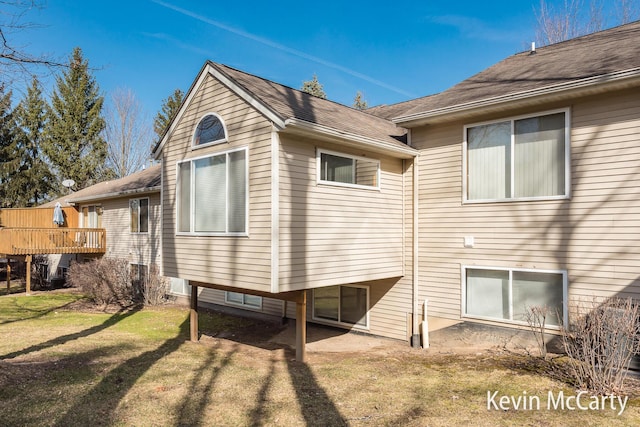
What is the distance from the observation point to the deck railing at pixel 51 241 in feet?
53.5

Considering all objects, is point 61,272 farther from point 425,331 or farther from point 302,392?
point 302,392

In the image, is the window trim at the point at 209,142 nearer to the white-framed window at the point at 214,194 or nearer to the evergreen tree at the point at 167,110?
the white-framed window at the point at 214,194

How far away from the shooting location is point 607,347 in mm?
5492

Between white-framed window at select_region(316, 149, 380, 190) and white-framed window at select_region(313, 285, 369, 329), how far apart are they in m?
2.80

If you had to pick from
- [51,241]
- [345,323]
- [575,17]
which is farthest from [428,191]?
[575,17]

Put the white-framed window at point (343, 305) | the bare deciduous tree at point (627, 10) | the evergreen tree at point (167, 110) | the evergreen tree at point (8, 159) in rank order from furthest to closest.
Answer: the evergreen tree at point (167, 110)
the evergreen tree at point (8, 159)
the bare deciduous tree at point (627, 10)
the white-framed window at point (343, 305)

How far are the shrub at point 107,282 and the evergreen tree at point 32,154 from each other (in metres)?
20.5

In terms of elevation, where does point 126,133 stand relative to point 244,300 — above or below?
above

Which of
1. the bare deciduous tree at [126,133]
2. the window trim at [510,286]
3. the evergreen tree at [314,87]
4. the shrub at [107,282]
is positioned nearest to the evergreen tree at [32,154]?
the bare deciduous tree at [126,133]

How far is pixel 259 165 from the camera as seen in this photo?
23.4ft

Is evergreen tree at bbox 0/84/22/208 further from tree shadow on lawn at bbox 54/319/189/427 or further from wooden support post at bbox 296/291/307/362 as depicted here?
wooden support post at bbox 296/291/307/362

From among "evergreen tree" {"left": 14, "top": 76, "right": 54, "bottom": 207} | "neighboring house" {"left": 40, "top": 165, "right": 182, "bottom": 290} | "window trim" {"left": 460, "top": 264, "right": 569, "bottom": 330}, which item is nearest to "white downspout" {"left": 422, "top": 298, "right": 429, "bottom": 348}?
"window trim" {"left": 460, "top": 264, "right": 569, "bottom": 330}

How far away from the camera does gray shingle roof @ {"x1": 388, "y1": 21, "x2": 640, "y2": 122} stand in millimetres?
7094

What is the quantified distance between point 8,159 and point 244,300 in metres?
27.1
